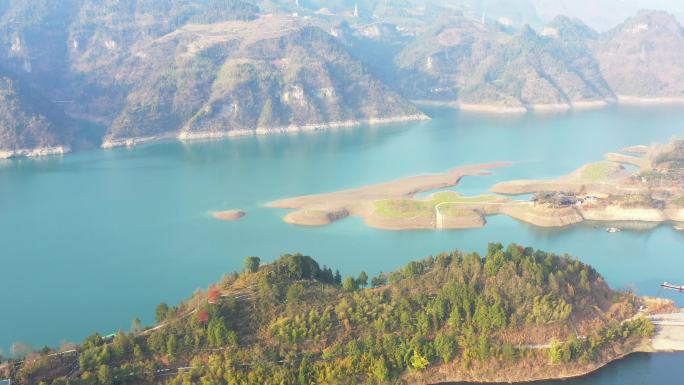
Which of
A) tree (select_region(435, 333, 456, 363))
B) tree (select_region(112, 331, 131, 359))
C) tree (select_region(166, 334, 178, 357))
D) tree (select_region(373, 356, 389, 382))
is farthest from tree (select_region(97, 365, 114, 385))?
tree (select_region(435, 333, 456, 363))

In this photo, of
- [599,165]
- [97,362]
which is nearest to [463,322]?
[97,362]

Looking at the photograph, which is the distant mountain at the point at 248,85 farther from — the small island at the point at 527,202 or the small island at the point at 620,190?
the small island at the point at 620,190

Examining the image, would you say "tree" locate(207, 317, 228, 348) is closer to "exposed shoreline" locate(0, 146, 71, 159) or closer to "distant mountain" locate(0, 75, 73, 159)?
"exposed shoreline" locate(0, 146, 71, 159)

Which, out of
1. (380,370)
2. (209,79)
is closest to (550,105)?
(209,79)

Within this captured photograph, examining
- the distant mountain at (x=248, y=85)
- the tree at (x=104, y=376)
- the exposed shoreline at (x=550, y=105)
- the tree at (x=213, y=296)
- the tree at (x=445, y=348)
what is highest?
the distant mountain at (x=248, y=85)

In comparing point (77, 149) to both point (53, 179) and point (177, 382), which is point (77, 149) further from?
point (177, 382)

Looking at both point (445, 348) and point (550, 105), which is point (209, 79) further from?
point (445, 348)

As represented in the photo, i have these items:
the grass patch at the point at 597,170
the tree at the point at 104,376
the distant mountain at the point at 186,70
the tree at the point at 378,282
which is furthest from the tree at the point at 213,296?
the distant mountain at the point at 186,70
